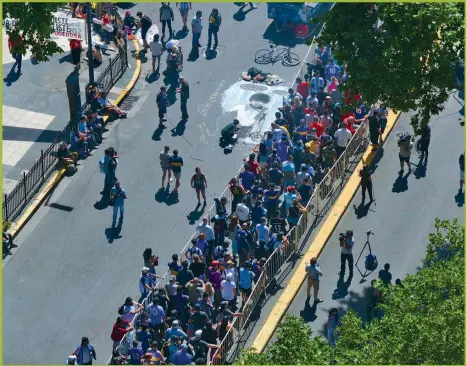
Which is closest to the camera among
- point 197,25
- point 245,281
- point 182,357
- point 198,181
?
point 182,357

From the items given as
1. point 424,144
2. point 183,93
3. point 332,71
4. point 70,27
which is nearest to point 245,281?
point 424,144

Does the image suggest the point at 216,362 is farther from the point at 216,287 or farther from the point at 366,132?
the point at 366,132

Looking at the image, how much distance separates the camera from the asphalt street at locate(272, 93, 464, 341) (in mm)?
37403

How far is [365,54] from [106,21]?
546 inches

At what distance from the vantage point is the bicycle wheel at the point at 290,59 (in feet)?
159

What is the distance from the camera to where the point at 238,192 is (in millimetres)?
39500

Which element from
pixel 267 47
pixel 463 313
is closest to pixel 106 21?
pixel 267 47

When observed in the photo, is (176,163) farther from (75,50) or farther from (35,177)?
(75,50)

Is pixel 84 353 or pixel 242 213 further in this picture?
pixel 242 213

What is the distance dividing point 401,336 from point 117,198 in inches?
555

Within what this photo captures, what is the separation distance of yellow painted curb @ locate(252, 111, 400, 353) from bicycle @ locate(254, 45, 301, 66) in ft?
16.6

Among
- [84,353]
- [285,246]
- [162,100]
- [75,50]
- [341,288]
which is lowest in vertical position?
[84,353]

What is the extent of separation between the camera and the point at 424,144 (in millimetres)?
42438

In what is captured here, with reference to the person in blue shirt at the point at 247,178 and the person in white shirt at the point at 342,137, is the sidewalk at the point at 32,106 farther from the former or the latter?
the person in white shirt at the point at 342,137
